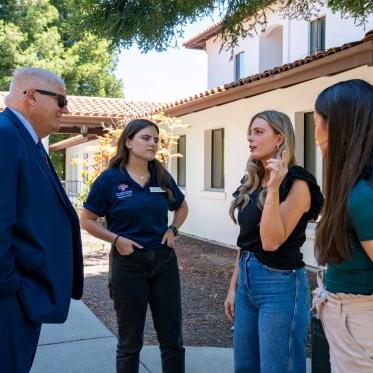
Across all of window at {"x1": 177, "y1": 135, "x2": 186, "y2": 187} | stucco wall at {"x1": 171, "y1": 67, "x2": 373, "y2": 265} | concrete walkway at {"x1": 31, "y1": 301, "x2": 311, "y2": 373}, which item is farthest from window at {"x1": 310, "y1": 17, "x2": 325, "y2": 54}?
→ concrete walkway at {"x1": 31, "y1": 301, "x2": 311, "y2": 373}

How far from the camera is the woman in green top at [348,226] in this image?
1705 mm

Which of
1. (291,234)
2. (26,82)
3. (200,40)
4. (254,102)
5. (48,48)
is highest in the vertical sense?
(48,48)

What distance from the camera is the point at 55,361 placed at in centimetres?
433

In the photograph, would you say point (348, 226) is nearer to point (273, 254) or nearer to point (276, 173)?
point (276, 173)

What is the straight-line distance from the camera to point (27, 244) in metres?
2.12

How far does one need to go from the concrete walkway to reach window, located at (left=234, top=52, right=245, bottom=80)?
37.4ft

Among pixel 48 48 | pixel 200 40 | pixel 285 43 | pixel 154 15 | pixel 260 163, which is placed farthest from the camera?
pixel 48 48

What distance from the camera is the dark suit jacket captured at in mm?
2014

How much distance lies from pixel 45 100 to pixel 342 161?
1385 millimetres

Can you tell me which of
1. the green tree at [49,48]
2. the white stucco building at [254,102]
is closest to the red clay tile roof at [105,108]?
the white stucco building at [254,102]

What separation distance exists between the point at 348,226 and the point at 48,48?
28777mm

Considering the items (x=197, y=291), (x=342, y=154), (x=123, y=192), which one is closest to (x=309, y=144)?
(x=197, y=291)

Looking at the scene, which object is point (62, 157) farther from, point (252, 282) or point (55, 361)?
point (252, 282)

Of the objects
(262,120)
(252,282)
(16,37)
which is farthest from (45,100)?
(16,37)
